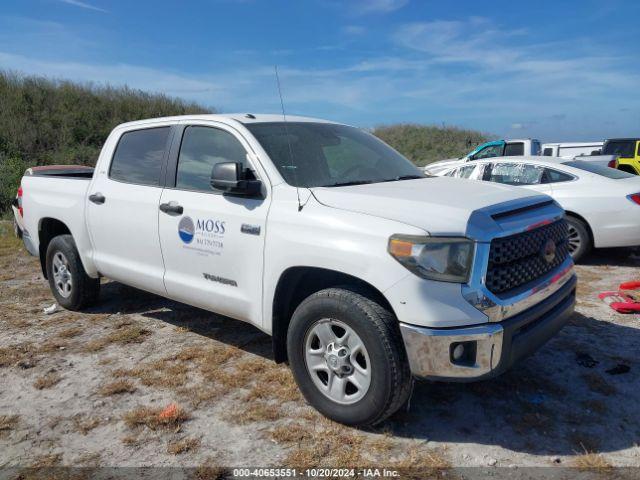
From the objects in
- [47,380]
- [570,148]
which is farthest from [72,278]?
[570,148]

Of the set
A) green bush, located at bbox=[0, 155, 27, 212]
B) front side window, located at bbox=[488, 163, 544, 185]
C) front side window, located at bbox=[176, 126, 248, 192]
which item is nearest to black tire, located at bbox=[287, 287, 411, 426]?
front side window, located at bbox=[176, 126, 248, 192]

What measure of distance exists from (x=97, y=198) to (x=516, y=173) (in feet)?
19.8

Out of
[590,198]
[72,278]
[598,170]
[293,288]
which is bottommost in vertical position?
[72,278]

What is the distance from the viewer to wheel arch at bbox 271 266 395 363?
10.6 feet

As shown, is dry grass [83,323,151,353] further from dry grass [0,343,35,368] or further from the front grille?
the front grille

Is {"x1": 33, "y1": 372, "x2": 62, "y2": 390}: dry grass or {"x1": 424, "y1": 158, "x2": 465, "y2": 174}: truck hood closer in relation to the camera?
{"x1": 33, "y1": 372, "x2": 62, "y2": 390}: dry grass

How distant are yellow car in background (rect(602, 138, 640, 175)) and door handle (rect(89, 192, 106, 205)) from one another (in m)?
16.7

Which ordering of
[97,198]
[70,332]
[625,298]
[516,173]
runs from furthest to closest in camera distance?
[516,173], [625,298], [70,332], [97,198]

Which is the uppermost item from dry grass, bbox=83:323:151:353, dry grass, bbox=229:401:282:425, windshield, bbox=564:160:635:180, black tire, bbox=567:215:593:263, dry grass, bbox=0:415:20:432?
windshield, bbox=564:160:635:180

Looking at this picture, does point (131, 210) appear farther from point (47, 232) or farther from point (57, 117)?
point (57, 117)

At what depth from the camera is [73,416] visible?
3453 millimetres

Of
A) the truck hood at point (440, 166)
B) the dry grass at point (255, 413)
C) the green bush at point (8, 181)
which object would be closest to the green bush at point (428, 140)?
the truck hood at point (440, 166)

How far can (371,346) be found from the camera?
2.88m

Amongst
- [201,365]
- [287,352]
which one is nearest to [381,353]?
[287,352]
